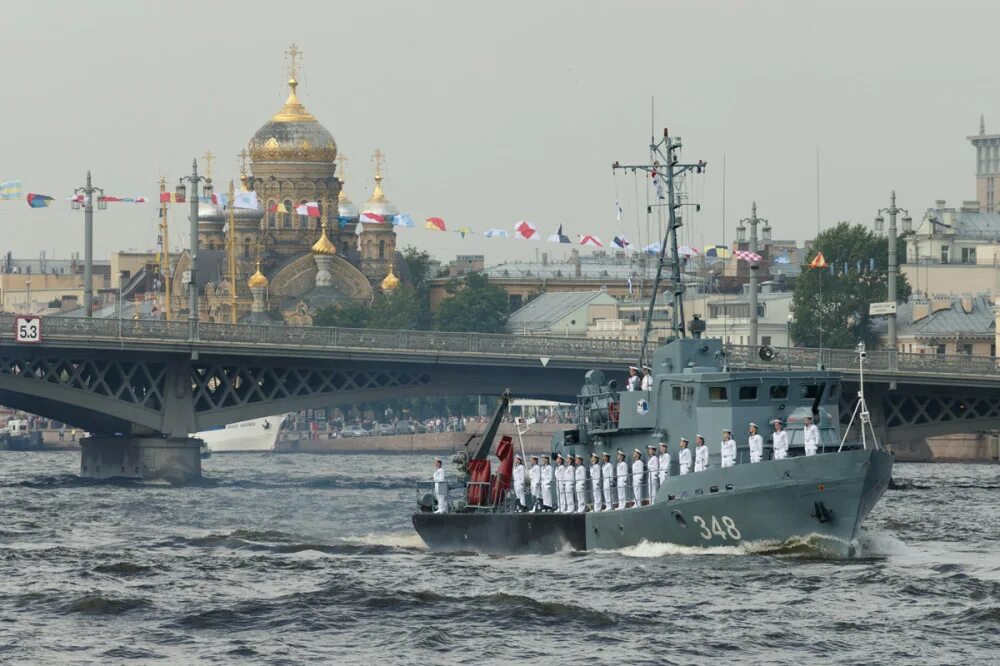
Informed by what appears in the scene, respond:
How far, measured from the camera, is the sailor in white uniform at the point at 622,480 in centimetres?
6009

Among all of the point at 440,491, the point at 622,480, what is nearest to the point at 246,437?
the point at 440,491

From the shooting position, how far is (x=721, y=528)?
57.6 meters

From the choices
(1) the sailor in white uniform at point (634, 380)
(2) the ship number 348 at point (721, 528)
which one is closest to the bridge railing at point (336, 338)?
(1) the sailor in white uniform at point (634, 380)

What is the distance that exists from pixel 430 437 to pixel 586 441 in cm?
11178

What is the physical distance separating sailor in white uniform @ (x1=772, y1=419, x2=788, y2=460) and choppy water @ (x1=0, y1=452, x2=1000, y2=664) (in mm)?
2384

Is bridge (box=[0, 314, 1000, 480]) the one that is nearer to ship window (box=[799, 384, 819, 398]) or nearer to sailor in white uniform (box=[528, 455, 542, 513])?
sailor in white uniform (box=[528, 455, 542, 513])

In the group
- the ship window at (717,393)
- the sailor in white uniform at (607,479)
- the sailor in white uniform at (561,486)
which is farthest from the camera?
the sailor in white uniform at (561,486)

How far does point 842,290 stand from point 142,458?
60962 mm

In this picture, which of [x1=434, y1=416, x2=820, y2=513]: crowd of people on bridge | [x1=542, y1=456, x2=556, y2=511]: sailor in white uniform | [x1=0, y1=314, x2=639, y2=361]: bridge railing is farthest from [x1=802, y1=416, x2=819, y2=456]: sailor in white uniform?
[x1=0, y1=314, x2=639, y2=361]: bridge railing

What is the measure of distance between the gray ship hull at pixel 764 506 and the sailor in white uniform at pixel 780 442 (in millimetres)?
881

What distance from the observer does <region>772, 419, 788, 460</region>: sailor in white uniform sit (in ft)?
188

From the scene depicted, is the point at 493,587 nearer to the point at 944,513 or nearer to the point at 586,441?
the point at 586,441

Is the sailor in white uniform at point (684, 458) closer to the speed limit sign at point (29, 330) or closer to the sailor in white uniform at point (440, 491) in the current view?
the sailor in white uniform at point (440, 491)

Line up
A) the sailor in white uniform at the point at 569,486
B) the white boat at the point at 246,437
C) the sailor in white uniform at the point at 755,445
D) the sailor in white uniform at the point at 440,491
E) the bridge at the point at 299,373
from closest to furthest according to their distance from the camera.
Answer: the sailor in white uniform at the point at 755,445 → the sailor in white uniform at the point at 569,486 → the sailor in white uniform at the point at 440,491 → the bridge at the point at 299,373 → the white boat at the point at 246,437
